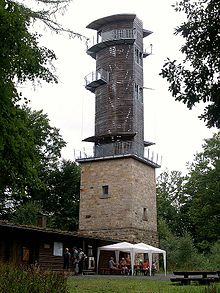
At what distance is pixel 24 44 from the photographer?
8336 mm

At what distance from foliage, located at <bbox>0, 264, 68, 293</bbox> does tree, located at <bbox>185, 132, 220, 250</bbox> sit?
28762mm

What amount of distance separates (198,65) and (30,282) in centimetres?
397

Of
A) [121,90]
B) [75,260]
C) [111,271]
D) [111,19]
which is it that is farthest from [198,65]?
[111,19]

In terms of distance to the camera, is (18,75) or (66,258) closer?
(18,75)

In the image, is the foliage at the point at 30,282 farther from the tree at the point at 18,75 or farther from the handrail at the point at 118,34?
the handrail at the point at 118,34

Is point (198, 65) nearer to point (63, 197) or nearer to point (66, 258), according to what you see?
point (66, 258)

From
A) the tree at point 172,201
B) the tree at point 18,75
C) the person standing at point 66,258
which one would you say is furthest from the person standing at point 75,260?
the tree at point 172,201

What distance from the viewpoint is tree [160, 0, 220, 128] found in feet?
19.5

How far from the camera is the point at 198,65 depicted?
6109 mm

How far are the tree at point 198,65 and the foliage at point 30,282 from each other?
11.0ft

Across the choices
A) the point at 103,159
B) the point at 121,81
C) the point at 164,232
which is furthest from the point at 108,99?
the point at 164,232

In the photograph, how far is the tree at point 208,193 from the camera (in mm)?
35281

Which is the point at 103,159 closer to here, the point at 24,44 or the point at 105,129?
the point at 105,129

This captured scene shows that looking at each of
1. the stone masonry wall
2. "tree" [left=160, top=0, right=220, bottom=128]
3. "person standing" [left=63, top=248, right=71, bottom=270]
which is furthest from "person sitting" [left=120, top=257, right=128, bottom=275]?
"tree" [left=160, top=0, right=220, bottom=128]
